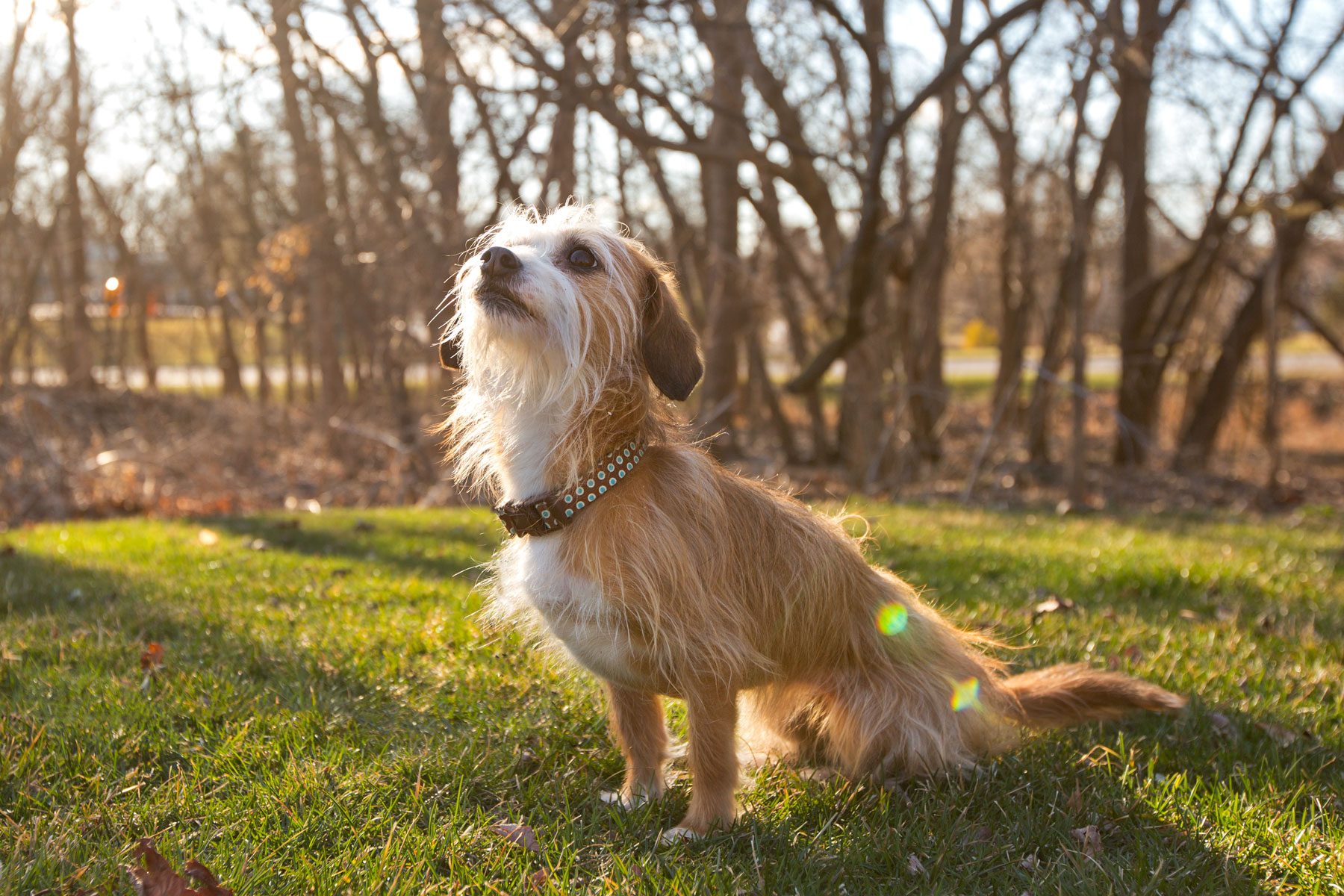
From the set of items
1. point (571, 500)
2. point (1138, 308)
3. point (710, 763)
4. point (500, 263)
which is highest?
point (1138, 308)

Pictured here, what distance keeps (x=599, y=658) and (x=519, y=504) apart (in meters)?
0.49

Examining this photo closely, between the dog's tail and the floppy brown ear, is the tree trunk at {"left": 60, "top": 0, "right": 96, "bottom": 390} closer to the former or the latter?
the floppy brown ear

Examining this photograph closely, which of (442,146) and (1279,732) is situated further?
(442,146)

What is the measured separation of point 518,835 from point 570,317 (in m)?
1.38

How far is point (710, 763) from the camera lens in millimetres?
2727

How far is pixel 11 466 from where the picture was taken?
29.6 feet

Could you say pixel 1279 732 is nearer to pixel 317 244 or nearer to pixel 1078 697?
pixel 1078 697

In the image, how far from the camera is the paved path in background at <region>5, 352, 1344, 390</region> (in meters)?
20.3

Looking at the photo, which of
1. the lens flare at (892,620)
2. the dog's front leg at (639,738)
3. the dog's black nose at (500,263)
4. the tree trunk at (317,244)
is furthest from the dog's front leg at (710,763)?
the tree trunk at (317,244)

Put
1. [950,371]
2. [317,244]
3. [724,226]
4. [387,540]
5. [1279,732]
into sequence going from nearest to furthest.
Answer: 1. [1279,732]
2. [387,540]
3. [724,226]
4. [317,244]
5. [950,371]

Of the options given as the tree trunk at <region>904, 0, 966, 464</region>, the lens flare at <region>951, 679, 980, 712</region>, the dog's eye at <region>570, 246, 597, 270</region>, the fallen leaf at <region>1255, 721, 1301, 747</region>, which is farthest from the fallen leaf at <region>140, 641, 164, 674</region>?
the tree trunk at <region>904, 0, 966, 464</region>

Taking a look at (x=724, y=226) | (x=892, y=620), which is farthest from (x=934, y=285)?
(x=892, y=620)

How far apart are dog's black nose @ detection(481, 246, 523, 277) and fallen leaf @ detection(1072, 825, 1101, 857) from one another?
2136 millimetres

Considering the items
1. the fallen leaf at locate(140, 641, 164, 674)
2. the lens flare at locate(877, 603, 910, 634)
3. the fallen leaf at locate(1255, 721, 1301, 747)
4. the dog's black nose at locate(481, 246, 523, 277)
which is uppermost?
the dog's black nose at locate(481, 246, 523, 277)
